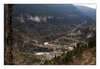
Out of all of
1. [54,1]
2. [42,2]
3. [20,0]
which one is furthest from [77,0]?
[20,0]

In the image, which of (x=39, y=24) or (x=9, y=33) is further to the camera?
(x=39, y=24)

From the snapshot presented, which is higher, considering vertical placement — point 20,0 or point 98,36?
point 20,0

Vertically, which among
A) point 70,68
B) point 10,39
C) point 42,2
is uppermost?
point 42,2

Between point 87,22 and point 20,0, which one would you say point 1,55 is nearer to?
point 20,0

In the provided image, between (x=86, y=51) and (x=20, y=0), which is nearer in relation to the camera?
(x=20, y=0)

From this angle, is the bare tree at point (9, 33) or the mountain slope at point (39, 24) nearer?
the bare tree at point (9, 33)

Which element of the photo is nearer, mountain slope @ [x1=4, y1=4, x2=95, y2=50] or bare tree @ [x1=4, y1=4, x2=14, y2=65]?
bare tree @ [x1=4, y1=4, x2=14, y2=65]

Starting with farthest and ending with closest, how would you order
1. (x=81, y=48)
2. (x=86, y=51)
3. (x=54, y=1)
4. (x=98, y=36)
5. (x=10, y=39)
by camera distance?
(x=81, y=48), (x=86, y=51), (x=54, y=1), (x=98, y=36), (x=10, y=39)

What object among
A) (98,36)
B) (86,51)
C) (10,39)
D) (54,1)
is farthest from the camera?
→ (86,51)

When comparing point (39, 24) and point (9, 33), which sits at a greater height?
point (39, 24)
